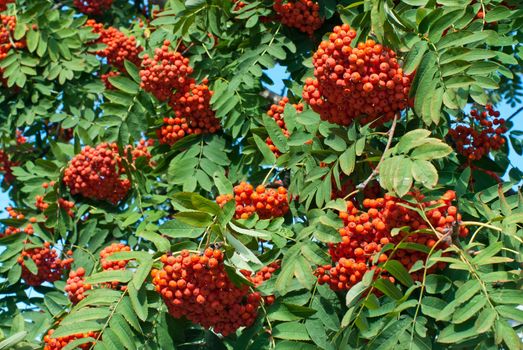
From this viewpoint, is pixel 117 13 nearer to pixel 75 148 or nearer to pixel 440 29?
pixel 75 148

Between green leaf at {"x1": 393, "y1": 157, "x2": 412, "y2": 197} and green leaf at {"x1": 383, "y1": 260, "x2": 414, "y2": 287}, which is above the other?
green leaf at {"x1": 393, "y1": 157, "x2": 412, "y2": 197}

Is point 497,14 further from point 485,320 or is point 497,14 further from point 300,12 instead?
point 485,320

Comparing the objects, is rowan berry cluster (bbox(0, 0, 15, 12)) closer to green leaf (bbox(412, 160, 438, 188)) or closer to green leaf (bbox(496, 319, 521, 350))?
green leaf (bbox(412, 160, 438, 188))

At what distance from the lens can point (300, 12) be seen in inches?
179

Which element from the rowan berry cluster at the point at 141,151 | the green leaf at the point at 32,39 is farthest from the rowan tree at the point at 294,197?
the green leaf at the point at 32,39

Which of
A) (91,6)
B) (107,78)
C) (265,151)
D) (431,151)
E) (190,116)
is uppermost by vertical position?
(431,151)

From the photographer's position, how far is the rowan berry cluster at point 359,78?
338cm

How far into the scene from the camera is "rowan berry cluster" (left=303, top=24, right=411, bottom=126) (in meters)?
3.38

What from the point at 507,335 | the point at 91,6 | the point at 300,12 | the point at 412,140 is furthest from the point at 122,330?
the point at 91,6

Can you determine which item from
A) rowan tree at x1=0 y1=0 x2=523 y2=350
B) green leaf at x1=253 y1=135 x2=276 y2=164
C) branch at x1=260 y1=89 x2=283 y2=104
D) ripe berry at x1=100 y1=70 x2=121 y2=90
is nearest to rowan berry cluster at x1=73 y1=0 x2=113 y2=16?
ripe berry at x1=100 y1=70 x2=121 y2=90

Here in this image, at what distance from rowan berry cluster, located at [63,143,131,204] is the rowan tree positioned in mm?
13

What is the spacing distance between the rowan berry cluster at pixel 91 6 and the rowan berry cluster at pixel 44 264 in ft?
8.36

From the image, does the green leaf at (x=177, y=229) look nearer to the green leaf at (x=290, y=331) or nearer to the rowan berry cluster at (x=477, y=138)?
the green leaf at (x=290, y=331)

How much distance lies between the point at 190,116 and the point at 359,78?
1.54 m
